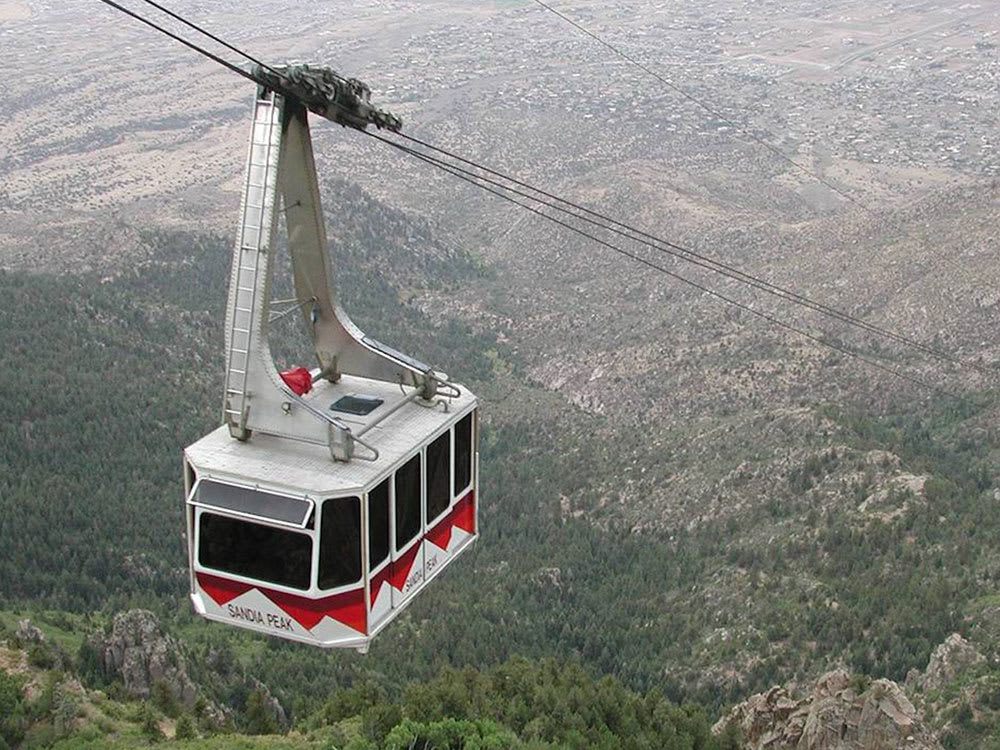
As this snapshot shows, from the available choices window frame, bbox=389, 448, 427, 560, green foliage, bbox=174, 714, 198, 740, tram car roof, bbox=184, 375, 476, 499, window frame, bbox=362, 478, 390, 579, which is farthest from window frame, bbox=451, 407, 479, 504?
green foliage, bbox=174, 714, 198, 740

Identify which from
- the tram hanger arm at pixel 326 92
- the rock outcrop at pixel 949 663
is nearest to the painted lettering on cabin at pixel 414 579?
the tram hanger arm at pixel 326 92

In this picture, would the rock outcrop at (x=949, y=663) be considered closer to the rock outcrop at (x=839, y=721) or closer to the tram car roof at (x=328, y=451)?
the rock outcrop at (x=839, y=721)

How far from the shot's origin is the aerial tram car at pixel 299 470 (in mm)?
12750

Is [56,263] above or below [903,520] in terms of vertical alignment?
below

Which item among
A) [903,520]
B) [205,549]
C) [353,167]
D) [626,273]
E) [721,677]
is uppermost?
[205,549]

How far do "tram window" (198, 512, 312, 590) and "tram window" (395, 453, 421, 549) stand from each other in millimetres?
1144

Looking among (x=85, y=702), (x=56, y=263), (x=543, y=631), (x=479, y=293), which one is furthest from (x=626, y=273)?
(x=85, y=702)

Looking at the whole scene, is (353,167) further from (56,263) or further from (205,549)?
(205,549)

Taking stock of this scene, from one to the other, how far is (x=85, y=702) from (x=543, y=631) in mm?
18907

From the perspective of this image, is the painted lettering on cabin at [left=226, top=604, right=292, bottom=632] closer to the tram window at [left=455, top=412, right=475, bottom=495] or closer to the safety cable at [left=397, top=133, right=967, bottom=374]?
the tram window at [left=455, top=412, right=475, bottom=495]

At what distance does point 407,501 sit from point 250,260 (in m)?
2.88

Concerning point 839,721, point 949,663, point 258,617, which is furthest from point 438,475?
point 949,663

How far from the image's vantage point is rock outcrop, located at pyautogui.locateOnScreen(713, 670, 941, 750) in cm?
2923

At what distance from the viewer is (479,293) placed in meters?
90.6
